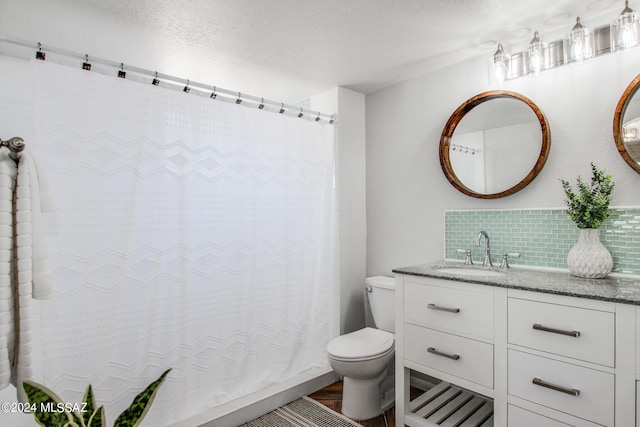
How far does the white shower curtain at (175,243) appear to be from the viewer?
167cm

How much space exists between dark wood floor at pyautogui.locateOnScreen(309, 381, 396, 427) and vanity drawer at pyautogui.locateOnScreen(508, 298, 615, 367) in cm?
99

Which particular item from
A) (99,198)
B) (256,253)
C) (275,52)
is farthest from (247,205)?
(275,52)

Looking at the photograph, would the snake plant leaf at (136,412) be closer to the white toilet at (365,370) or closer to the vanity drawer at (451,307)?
the white toilet at (365,370)

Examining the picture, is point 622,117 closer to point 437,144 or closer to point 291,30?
point 437,144

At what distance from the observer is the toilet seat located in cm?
216

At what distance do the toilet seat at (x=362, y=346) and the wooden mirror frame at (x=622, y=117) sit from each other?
5.20ft

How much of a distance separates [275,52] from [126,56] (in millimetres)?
965

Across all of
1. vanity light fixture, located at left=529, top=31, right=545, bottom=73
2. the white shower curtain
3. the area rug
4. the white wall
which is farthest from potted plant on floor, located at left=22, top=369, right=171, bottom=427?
vanity light fixture, located at left=529, top=31, right=545, bottom=73

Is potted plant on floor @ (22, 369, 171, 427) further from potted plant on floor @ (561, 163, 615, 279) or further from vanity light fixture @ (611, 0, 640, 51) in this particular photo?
vanity light fixture @ (611, 0, 640, 51)

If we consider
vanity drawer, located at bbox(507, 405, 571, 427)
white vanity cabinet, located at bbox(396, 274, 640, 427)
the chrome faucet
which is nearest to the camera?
white vanity cabinet, located at bbox(396, 274, 640, 427)

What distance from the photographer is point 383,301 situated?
260 centimetres

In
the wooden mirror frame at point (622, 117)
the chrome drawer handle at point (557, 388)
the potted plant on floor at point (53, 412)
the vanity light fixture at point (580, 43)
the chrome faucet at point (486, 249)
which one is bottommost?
the chrome drawer handle at point (557, 388)

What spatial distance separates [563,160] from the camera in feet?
6.59

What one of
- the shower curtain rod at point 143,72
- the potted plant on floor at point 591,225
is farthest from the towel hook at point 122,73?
the potted plant on floor at point 591,225
